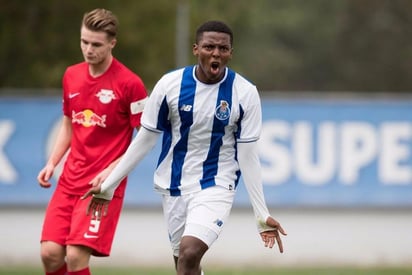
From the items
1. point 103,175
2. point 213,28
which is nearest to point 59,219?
point 103,175

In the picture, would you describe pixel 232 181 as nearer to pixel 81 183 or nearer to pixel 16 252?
pixel 81 183

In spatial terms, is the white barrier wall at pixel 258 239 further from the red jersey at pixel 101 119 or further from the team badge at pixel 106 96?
the team badge at pixel 106 96

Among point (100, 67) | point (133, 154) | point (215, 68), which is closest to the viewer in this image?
point (215, 68)

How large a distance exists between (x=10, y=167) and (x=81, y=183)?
7.28 m

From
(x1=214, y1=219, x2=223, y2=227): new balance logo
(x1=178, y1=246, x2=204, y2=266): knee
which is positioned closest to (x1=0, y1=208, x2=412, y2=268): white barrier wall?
(x1=214, y1=219, x2=223, y2=227): new balance logo

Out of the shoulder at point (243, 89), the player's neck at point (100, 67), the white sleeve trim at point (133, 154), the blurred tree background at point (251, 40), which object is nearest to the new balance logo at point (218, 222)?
the white sleeve trim at point (133, 154)

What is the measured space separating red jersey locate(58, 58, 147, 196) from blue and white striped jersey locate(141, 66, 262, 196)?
1.58ft

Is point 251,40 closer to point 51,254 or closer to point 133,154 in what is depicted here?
point 51,254

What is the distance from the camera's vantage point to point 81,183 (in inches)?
377

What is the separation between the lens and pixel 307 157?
16.7 meters

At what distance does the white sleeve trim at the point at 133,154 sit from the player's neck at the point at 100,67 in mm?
752

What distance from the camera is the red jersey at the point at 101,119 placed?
953 centimetres

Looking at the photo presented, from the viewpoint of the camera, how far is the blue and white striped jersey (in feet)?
29.6

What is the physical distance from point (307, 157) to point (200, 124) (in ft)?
25.7
